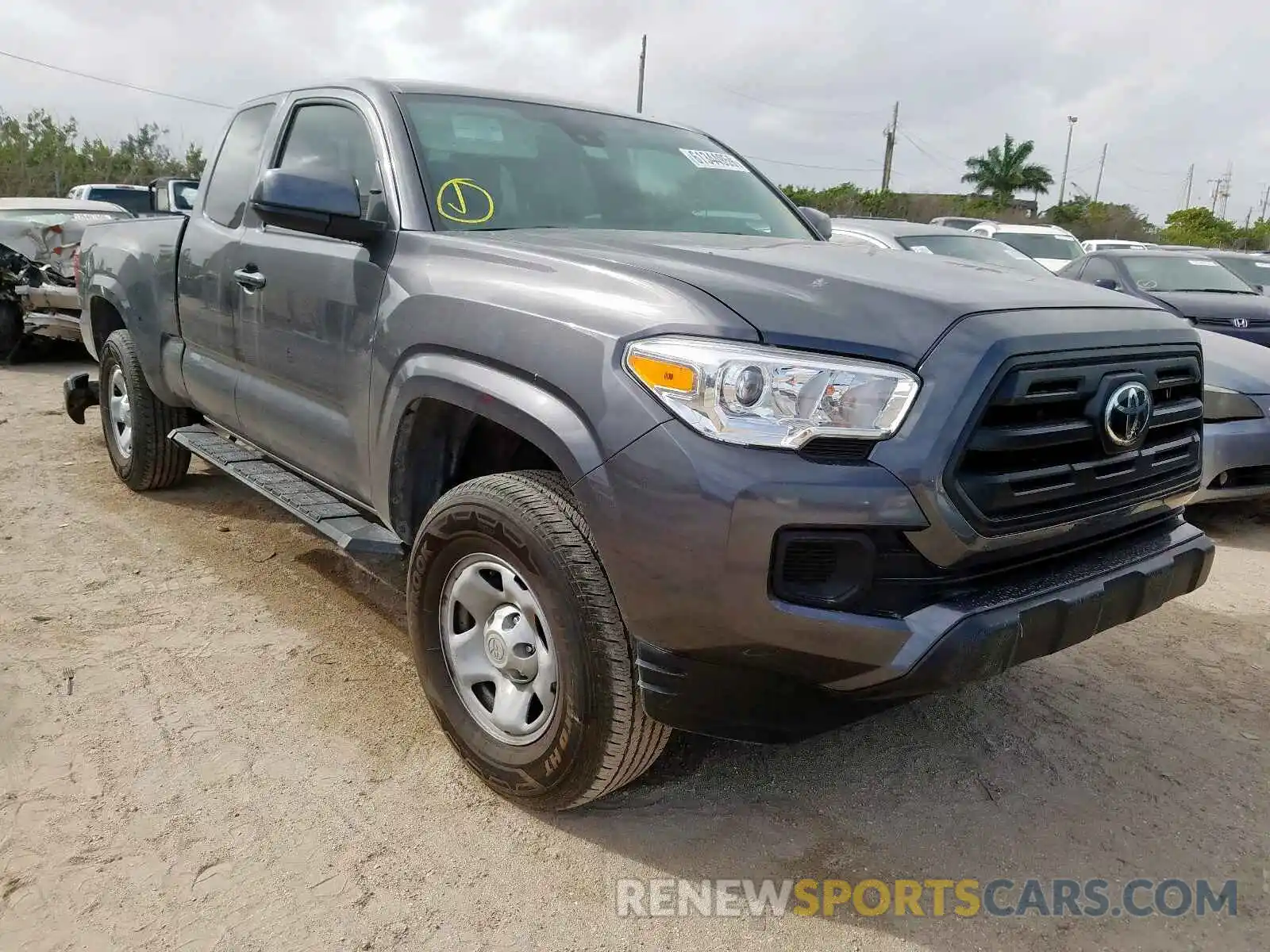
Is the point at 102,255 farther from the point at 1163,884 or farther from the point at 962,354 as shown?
the point at 1163,884

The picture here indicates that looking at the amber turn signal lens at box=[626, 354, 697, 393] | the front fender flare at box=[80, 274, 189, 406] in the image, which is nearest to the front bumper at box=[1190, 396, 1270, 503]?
the amber turn signal lens at box=[626, 354, 697, 393]

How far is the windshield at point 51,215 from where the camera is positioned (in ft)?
33.9

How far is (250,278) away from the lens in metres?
3.64

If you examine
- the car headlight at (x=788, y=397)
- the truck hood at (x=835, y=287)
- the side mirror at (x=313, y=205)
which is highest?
the side mirror at (x=313, y=205)

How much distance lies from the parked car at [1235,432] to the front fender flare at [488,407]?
3.98 m

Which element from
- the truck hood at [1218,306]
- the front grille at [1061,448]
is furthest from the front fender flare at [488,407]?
the truck hood at [1218,306]

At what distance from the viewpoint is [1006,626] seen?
2.09m

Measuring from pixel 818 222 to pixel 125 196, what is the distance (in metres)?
17.7

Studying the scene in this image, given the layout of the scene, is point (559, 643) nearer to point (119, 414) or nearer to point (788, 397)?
point (788, 397)

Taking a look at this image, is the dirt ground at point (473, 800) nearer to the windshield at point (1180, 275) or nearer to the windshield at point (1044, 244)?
the windshield at point (1180, 275)

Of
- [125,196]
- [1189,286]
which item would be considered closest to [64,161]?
[125,196]

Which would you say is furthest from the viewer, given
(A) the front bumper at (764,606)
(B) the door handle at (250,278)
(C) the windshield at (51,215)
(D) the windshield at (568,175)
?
(C) the windshield at (51,215)

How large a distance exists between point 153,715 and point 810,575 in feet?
6.87

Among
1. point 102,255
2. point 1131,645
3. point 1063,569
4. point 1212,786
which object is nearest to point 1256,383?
point 1131,645
